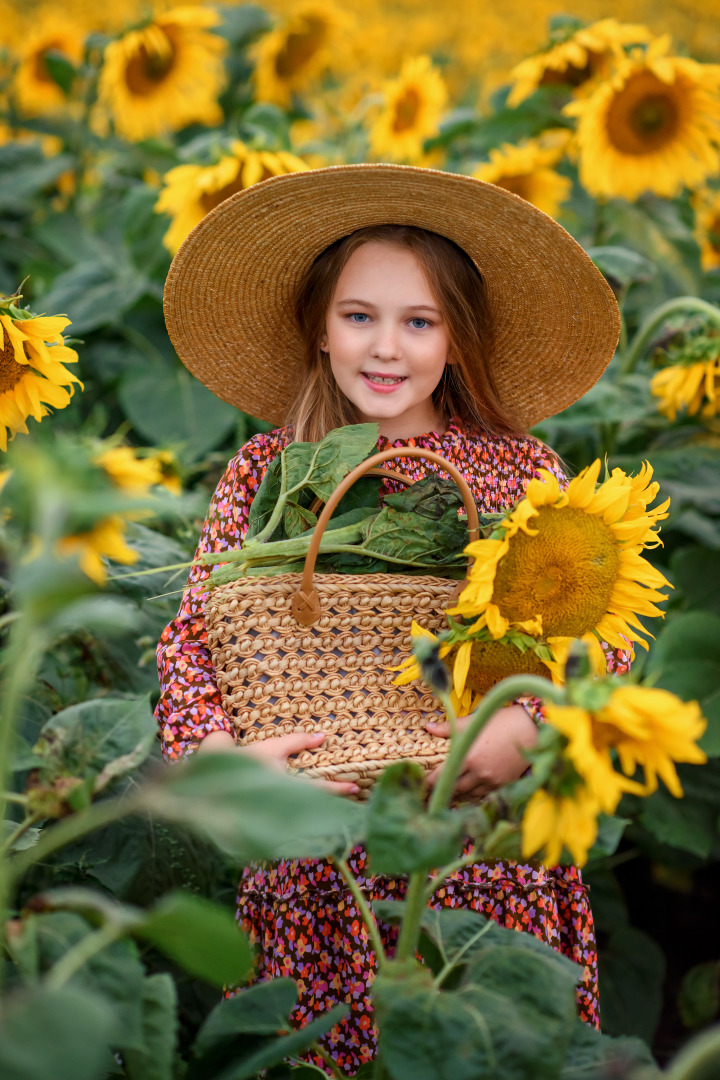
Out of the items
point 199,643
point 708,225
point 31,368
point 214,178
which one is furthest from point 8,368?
point 708,225

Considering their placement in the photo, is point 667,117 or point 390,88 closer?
point 667,117

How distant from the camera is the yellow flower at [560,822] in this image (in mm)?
704

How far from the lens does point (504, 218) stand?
126cm

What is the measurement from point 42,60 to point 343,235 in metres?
2.24

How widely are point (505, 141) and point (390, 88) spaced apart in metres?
0.35

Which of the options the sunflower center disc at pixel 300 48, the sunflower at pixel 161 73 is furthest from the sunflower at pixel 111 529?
the sunflower center disc at pixel 300 48

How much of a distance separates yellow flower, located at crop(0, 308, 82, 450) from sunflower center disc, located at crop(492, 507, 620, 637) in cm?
54

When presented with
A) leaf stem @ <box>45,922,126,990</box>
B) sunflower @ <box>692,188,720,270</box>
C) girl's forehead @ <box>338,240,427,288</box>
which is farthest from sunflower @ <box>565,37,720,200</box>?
leaf stem @ <box>45,922,126,990</box>

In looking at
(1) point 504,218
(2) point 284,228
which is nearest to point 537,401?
(1) point 504,218

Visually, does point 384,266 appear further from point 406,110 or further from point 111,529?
point 406,110

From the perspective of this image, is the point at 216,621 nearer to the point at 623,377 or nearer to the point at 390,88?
the point at 623,377

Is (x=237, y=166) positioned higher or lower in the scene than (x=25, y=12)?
lower

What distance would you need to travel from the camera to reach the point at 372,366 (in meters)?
1.27

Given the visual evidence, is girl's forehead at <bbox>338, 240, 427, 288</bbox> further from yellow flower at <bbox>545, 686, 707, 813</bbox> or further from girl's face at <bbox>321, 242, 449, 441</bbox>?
yellow flower at <bbox>545, 686, 707, 813</bbox>
